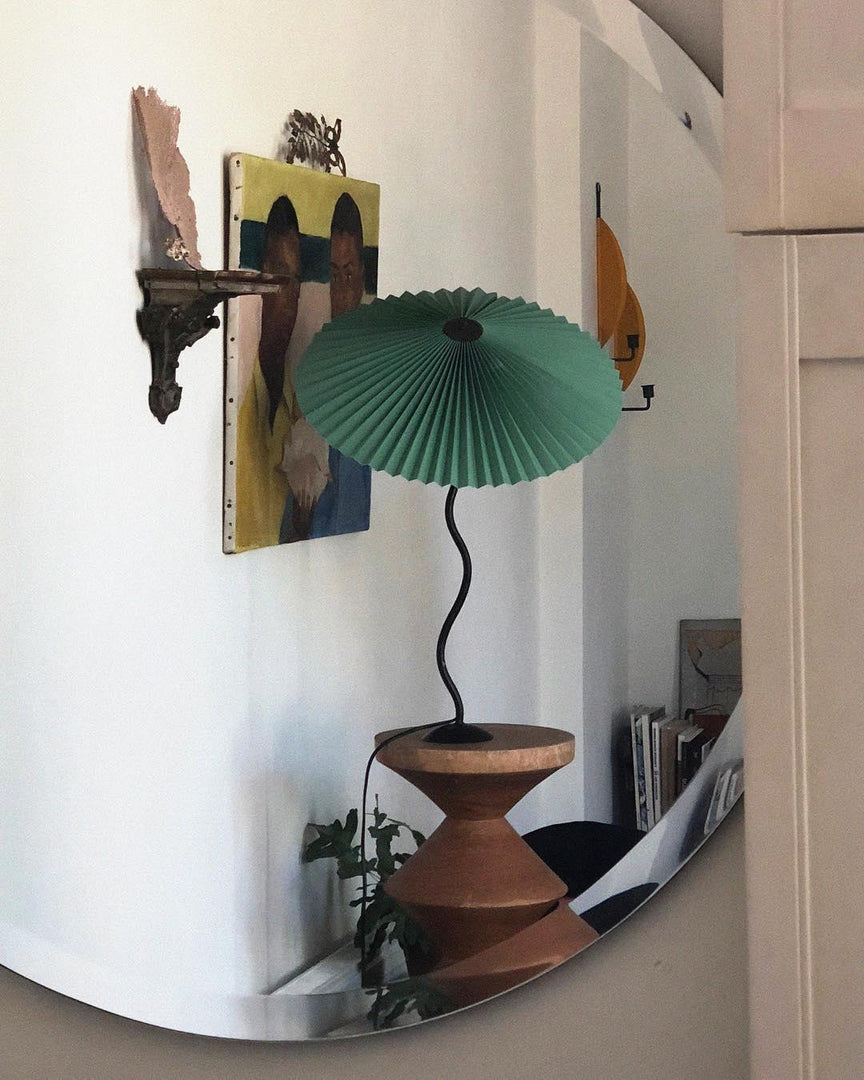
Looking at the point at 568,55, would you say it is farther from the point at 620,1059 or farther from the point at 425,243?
the point at 620,1059

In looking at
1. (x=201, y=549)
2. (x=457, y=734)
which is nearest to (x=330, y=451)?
(x=201, y=549)

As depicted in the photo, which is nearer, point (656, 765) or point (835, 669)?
point (835, 669)

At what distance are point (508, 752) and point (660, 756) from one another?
13 centimetres

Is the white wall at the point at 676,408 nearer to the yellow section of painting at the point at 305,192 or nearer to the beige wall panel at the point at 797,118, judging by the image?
the yellow section of painting at the point at 305,192

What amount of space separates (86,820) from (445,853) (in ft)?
1.14

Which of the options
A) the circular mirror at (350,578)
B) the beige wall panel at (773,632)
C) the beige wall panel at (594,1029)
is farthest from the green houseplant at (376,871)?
the beige wall panel at (773,632)

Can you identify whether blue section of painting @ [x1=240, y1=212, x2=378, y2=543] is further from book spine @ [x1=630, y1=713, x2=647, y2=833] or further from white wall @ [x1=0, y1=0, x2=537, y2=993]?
book spine @ [x1=630, y1=713, x2=647, y2=833]

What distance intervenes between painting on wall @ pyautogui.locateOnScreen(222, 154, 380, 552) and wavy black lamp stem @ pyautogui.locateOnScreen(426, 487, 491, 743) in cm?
8

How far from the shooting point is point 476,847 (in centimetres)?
98

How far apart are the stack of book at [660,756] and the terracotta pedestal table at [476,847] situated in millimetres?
60

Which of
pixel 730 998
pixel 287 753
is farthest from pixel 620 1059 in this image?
pixel 287 753

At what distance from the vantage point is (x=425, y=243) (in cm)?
99

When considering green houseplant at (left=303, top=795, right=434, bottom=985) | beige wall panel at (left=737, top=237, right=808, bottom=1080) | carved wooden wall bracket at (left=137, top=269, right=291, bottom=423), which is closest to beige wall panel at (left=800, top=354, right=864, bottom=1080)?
beige wall panel at (left=737, top=237, right=808, bottom=1080)

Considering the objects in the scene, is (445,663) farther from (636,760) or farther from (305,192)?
(305,192)
